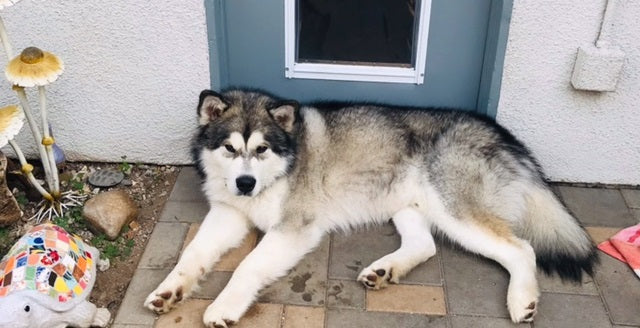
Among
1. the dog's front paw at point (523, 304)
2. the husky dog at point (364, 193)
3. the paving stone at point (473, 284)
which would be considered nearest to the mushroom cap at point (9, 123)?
the husky dog at point (364, 193)

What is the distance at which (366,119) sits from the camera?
11.3 feet

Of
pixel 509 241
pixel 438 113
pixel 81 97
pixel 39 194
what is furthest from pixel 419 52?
pixel 39 194

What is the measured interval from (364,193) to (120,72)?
1.58 meters

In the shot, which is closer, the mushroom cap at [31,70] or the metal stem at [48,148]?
the mushroom cap at [31,70]

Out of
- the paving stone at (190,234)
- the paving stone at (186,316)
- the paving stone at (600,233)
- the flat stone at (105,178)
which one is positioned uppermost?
the flat stone at (105,178)

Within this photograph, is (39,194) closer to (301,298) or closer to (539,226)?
(301,298)

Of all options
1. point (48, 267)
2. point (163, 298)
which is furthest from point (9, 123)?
point (163, 298)

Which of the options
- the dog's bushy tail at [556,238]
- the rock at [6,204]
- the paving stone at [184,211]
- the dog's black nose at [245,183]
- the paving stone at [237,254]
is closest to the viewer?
the dog's black nose at [245,183]

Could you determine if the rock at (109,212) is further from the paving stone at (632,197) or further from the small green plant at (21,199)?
the paving stone at (632,197)

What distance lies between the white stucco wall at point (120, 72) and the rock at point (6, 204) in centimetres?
57

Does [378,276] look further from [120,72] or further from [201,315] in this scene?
[120,72]

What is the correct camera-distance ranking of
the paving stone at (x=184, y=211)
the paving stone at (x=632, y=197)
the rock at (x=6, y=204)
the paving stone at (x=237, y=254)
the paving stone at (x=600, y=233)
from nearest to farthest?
the paving stone at (x=237, y=254), the rock at (x=6, y=204), the paving stone at (x=600, y=233), the paving stone at (x=184, y=211), the paving stone at (x=632, y=197)

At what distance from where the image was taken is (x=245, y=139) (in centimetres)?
294

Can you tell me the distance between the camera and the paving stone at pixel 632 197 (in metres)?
3.64
